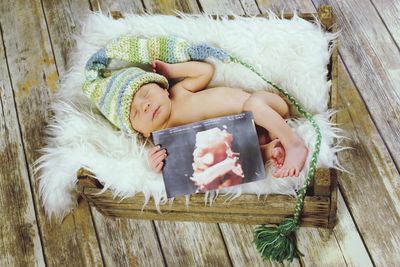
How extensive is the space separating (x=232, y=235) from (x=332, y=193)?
311 millimetres

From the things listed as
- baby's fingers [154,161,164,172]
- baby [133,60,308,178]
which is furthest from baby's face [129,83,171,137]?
baby's fingers [154,161,164,172]

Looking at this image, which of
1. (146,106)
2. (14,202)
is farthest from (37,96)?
(146,106)

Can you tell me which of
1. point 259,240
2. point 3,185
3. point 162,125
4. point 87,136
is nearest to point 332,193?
point 259,240

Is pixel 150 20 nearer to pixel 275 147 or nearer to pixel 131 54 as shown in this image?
pixel 131 54

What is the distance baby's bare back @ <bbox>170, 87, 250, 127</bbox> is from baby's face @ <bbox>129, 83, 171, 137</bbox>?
0.10 ft

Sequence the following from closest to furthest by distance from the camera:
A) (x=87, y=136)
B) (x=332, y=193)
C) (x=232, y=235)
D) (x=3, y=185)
Result: 1. (x=332, y=193)
2. (x=87, y=136)
3. (x=232, y=235)
4. (x=3, y=185)

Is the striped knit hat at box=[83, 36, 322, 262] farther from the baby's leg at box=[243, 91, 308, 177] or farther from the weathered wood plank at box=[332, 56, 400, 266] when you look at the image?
the weathered wood plank at box=[332, 56, 400, 266]

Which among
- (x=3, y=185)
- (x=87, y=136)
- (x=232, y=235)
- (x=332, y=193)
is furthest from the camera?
(x=3, y=185)

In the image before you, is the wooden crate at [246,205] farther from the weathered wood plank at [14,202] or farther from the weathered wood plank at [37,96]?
the weathered wood plank at [14,202]

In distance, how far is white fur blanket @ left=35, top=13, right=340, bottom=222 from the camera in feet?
3.38

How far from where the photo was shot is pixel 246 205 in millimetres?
1019

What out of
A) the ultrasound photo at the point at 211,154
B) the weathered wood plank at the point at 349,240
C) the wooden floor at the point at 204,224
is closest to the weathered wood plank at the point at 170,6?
the wooden floor at the point at 204,224

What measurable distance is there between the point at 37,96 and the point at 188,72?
0.52m

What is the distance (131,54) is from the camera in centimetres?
117
